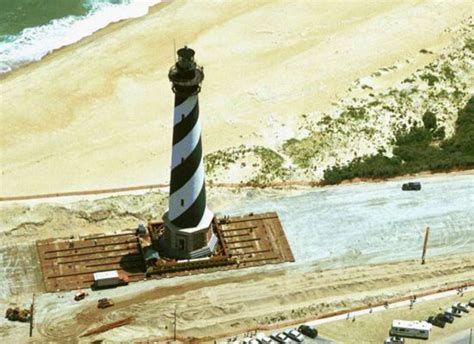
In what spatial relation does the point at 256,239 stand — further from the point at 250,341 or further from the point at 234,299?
the point at 250,341

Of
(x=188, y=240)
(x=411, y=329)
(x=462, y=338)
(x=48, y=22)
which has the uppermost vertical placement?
(x=48, y=22)

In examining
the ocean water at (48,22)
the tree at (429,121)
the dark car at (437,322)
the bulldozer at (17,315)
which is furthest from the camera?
the ocean water at (48,22)

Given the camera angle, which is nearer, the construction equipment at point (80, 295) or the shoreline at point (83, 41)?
the construction equipment at point (80, 295)

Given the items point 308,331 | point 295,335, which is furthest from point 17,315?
point 308,331

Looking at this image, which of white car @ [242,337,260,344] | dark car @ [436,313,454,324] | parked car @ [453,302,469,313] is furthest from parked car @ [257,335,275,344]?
parked car @ [453,302,469,313]

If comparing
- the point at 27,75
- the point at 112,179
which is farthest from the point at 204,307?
the point at 27,75

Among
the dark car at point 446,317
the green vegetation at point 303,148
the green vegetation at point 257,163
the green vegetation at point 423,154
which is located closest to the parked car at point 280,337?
the dark car at point 446,317

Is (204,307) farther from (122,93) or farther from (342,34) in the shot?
(342,34)

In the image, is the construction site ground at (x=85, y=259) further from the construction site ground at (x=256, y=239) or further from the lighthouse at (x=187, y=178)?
the construction site ground at (x=256, y=239)

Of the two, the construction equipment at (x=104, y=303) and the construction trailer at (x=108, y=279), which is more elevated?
the construction trailer at (x=108, y=279)
